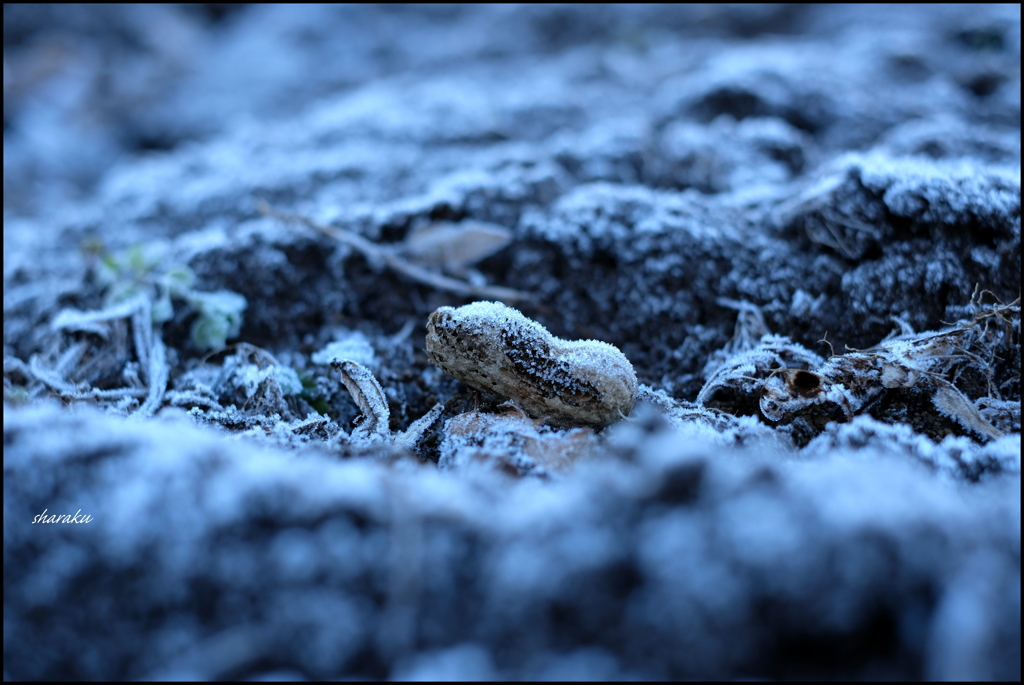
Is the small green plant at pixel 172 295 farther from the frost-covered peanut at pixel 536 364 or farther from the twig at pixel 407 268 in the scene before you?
the frost-covered peanut at pixel 536 364

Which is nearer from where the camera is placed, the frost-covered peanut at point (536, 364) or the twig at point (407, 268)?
the frost-covered peanut at point (536, 364)

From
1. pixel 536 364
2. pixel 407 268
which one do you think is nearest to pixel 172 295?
pixel 407 268

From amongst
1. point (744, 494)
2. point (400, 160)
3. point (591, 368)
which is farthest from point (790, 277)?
point (400, 160)

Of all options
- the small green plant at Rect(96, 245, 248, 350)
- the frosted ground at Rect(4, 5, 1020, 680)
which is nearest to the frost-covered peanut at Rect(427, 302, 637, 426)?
the frosted ground at Rect(4, 5, 1020, 680)

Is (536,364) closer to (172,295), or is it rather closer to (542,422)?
(542,422)

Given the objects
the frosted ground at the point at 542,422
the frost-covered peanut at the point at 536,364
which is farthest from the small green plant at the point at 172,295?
the frost-covered peanut at the point at 536,364
